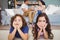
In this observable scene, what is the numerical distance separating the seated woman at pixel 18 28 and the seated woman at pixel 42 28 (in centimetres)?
9

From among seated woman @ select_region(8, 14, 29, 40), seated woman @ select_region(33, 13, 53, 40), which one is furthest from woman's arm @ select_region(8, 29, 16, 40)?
seated woman @ select_region(33, 13, 53, 40)

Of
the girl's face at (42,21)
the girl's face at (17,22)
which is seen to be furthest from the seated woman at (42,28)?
the girl's face at (17,22)

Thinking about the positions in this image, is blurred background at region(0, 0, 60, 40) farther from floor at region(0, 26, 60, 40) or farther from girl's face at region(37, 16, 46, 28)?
girl's face at region(37, 16, 46, 28)

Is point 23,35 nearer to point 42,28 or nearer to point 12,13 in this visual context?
point 42,28

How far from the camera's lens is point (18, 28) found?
1169 millimetres

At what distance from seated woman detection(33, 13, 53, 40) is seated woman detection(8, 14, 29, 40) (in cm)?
9

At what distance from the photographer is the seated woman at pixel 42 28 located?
3.93ft

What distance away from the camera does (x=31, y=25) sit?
1.28 m

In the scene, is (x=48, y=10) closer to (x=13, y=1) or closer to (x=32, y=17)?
(x=32, y=17)

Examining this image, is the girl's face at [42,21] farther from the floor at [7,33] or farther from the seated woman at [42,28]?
the floor at [7,33]

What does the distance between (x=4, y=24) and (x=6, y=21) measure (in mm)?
52

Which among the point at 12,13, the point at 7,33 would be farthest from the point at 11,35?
the point at 12,13

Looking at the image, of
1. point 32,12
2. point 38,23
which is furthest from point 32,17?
point 38,23

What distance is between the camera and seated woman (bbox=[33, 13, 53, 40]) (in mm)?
1199
